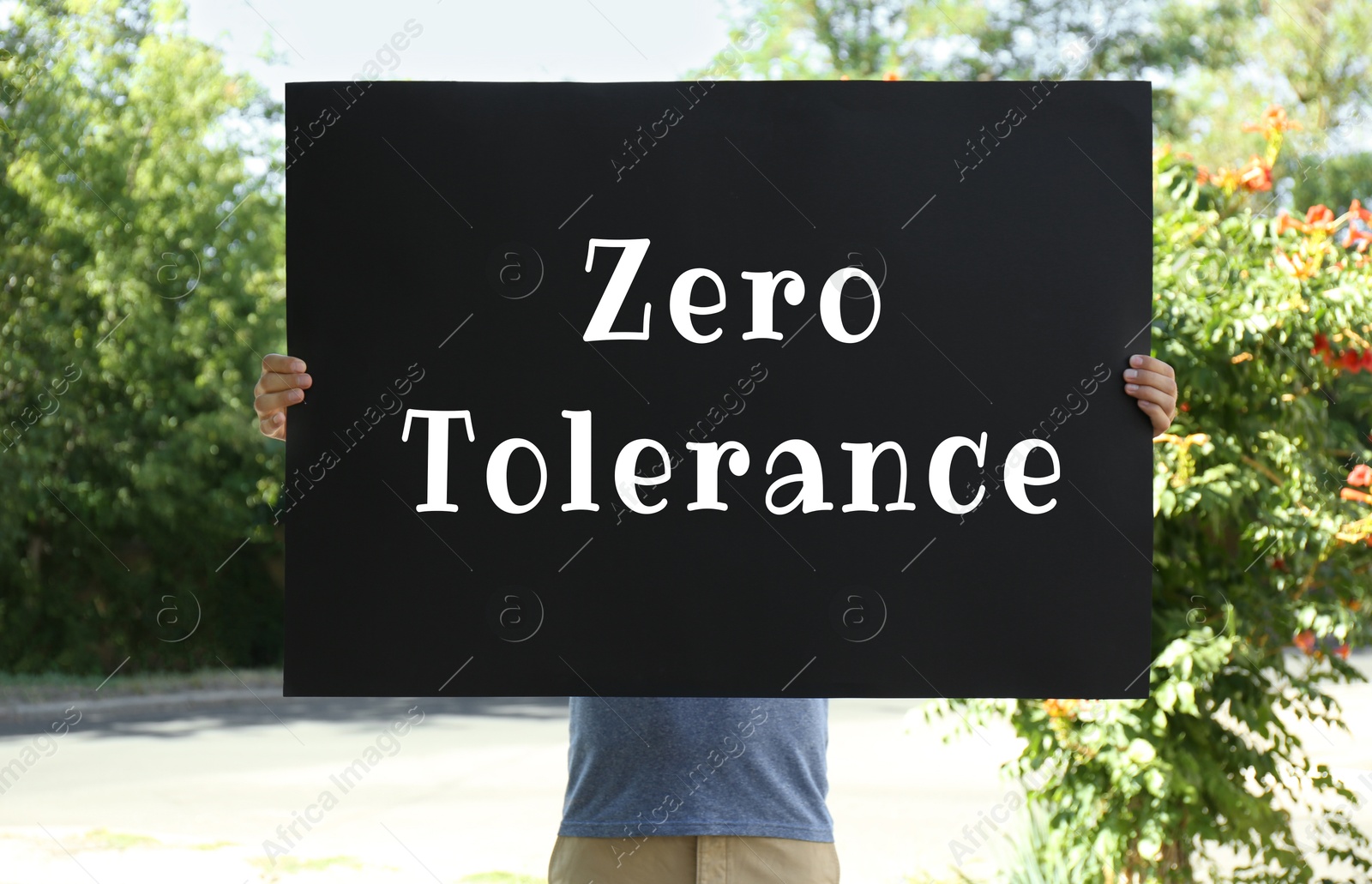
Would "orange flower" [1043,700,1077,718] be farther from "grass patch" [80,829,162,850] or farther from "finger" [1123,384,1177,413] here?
"grass patch" [80,829,162,850]

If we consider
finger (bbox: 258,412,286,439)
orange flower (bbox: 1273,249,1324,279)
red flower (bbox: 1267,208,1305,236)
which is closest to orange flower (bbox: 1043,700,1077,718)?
orange flower (bbox: 1273,249,1324,279)

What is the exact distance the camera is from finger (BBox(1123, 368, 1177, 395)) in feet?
5.00

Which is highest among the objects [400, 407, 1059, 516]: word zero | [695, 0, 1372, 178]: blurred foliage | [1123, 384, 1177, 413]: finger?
[695, 0, 1372, 178]: blurred foliage

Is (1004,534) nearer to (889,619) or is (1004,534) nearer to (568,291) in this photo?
(889,619)

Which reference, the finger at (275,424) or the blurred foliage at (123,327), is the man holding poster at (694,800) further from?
the blurred foliage at (123,327)

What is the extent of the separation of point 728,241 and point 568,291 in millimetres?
226

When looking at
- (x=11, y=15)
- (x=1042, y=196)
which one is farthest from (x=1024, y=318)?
(x=11, y=15)

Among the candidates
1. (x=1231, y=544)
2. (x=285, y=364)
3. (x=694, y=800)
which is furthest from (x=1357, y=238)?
(x=285, y=364)

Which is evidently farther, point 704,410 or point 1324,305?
point 1324,305

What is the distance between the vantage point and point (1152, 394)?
1.52m

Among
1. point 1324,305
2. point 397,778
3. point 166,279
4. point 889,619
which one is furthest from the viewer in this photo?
point 166,279

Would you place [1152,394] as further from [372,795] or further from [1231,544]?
[372,795]

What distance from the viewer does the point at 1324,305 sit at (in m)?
2.55

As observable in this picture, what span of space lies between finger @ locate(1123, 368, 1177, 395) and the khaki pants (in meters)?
0.78
